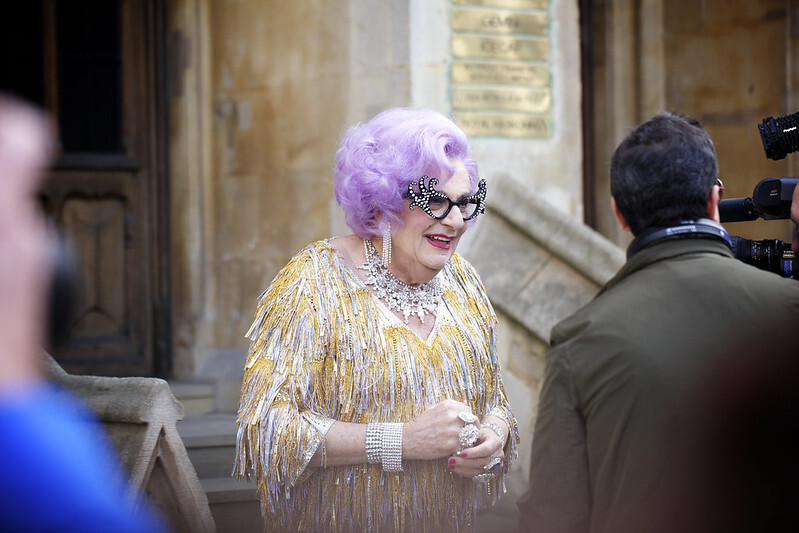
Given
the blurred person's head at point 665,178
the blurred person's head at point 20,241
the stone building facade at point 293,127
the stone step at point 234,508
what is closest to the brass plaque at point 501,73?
the stone building facade at point 293,127

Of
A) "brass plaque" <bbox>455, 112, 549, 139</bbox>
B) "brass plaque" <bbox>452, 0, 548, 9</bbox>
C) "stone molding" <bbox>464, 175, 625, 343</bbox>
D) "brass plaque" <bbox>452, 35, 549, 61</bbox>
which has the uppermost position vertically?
"brass plaque" <bbox>452, 0, 548, 9</bbox>

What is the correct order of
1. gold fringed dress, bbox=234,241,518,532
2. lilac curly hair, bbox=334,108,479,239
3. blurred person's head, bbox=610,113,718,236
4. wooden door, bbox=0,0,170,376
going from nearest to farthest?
blurred person's head, bbox=610,113,718,236 → gold fringed dress, bbox=234,241,518,532 → lilac curly hair, bbox=334,108,479,239 → wooden door, bbox=0,0,170,376

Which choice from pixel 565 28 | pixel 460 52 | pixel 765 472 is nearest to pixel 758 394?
pixel 765 472

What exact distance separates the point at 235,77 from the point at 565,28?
2.02 metres

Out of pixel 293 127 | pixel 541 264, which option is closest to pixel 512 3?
pixel 293 127

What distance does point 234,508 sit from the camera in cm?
404

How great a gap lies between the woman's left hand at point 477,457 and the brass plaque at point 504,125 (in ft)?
10.3

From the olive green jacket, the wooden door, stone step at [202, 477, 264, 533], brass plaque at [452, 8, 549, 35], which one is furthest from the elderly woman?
the wooden door

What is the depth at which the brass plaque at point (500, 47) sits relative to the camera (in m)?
5.32

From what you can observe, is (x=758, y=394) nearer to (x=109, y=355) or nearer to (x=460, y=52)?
(x=460, y=52)

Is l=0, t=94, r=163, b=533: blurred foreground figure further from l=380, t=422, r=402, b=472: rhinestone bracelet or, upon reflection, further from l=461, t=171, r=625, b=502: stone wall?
l=461, t=171, r=625, b=502: stone wall

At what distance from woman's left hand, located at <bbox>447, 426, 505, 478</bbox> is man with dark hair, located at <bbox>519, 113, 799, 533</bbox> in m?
0.58

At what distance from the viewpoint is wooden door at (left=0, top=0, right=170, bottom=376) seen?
568cm

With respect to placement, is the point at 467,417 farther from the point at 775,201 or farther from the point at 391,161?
the point at 775,201
